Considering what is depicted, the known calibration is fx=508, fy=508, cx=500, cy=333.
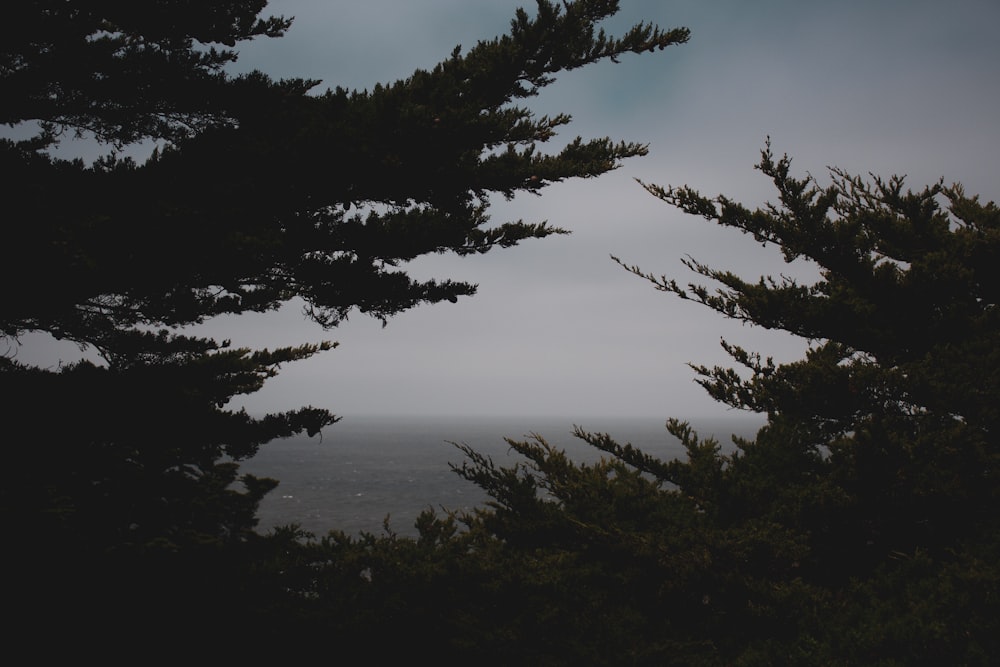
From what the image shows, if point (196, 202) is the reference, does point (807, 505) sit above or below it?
below

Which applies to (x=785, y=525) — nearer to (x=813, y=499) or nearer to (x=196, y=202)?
(x=813, y=499)

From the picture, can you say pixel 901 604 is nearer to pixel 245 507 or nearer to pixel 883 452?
pixel 883 452

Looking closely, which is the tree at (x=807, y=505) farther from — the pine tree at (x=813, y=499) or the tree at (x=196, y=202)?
the tree at (x=196, y=202)

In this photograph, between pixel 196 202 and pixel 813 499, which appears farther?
pixel 813 499

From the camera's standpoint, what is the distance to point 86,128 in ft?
19.6

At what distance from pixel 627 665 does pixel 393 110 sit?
6.44m

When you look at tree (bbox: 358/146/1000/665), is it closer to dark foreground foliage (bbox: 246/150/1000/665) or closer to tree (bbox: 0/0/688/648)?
dark foreground foliage (bbox: 246/150/1000/665)

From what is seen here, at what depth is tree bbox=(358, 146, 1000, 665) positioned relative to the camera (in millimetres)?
5586

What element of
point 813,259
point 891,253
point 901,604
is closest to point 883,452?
point 901,604

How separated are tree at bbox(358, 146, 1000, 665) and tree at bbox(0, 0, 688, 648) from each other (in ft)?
10.1

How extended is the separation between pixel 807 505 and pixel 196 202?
844cm

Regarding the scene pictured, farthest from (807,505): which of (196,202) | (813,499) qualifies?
(196,202)

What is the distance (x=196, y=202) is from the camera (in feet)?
15.9

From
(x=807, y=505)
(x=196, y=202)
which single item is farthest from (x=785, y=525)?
(x=196, y=202)
